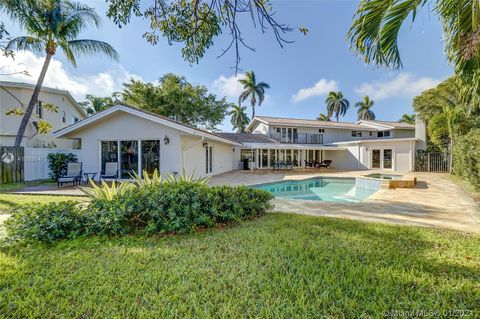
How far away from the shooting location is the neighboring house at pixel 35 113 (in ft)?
59.7

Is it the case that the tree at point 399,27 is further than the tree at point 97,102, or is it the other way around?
the tree at point 97,102

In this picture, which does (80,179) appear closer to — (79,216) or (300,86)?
(79,216)

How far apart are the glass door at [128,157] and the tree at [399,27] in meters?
12.8

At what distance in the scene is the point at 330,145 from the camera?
27875 mm

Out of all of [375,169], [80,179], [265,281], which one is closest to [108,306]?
[265,281]

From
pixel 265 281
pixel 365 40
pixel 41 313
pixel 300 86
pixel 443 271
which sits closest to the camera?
pixel 41 313

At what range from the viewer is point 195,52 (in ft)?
16.7

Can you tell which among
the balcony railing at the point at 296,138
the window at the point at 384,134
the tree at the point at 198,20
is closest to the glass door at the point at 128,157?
the tree at the point at 198,20

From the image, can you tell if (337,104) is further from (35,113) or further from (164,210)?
(164,210)

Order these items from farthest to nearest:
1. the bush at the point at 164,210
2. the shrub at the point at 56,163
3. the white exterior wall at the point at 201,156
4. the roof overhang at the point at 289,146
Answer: the roof overhang at the point at 289,146, the shrub at the point at 56,163, the white exterior wall at the point at 201,156, the bush at the point at 164,210

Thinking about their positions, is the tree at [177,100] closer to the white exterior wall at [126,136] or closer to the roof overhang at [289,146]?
the roof overhang at [289,146]

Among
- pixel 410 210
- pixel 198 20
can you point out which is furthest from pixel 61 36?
pixel 410 210

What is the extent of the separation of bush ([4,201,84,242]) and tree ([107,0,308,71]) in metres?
4.24

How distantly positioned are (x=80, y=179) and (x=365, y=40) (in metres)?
15.0
